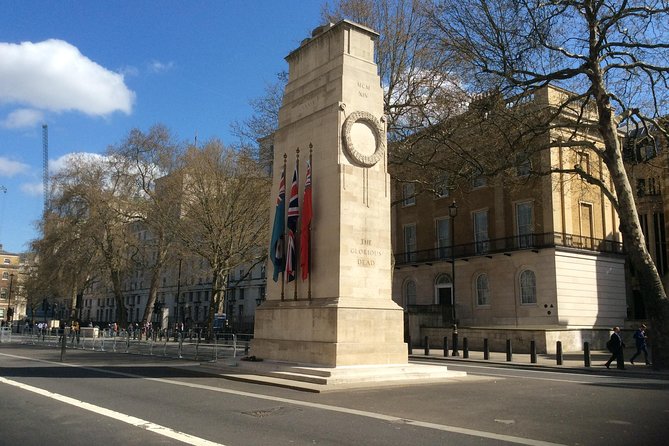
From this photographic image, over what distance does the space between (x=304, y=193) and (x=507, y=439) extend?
33.4 feet

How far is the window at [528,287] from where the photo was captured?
36844 mm

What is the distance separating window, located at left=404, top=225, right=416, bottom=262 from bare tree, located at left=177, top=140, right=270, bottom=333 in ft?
53.6

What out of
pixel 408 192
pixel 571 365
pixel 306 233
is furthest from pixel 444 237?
pixel 306 233

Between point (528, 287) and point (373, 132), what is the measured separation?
2530 centimetres

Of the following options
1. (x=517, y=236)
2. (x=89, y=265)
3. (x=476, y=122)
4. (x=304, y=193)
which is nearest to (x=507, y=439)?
(x=304, y=193)

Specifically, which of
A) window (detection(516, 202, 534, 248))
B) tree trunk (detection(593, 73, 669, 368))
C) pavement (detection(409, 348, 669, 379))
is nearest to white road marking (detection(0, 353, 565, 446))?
pavement (detection(409, 348, 669, 379))

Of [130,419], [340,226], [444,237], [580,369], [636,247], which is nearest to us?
[130,419]

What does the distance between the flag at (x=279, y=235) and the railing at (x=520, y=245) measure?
2388cm

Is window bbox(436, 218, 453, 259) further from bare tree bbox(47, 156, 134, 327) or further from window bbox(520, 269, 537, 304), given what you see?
bare tree bbox(47, 156, 134, 327)

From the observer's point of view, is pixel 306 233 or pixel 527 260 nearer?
pixel 306 233

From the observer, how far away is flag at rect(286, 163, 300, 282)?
52.3 ft

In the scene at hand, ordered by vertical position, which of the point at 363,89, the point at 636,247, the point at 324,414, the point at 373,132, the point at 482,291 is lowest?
the point at 324,414

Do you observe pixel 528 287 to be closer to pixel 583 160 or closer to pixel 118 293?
pixel 583 160

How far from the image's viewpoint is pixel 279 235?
16703 millimetres
